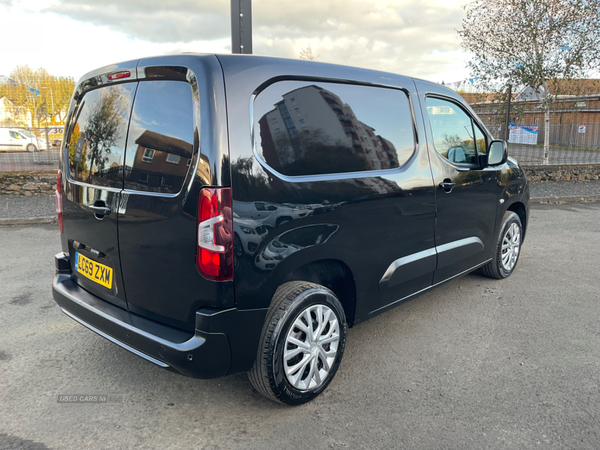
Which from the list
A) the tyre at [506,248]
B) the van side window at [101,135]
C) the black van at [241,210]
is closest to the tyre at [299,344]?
the black van at [241,210]

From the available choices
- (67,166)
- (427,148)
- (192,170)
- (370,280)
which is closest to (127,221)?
(192,170)

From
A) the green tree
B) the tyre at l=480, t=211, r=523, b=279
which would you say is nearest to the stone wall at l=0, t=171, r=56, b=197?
the green tree

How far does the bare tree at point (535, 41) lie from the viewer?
43.9 ft

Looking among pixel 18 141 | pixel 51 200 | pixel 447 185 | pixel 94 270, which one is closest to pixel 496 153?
pixel 447 185

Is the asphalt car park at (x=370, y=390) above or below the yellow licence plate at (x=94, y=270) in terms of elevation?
below

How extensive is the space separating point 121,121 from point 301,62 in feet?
3.53

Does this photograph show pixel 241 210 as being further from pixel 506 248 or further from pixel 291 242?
pixel 506 248

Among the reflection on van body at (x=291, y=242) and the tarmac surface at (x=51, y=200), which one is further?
the tarmac surface at (x=51, y=200)

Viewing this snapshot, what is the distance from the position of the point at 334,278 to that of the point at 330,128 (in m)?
0.92

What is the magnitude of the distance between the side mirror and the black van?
1.01 m

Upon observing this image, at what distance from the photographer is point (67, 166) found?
3.00 m

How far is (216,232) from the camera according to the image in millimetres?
2150

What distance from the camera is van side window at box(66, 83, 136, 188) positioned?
2537mm

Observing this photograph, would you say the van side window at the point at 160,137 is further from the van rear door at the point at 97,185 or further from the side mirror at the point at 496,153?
the side mirror at the point at 496,153
